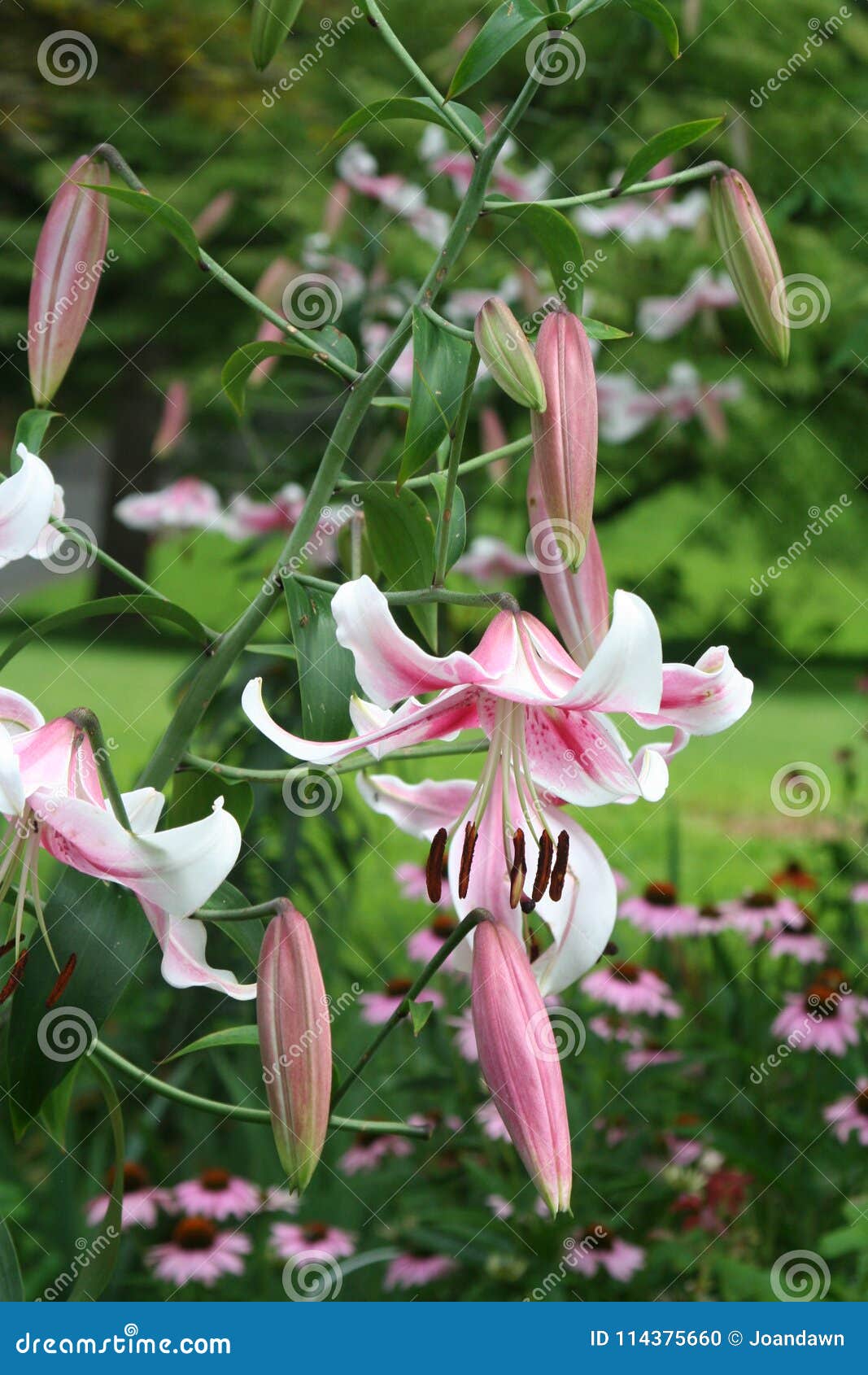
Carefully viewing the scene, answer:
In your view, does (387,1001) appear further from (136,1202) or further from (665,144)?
(665,144)

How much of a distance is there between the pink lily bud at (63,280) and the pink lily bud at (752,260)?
33 cm

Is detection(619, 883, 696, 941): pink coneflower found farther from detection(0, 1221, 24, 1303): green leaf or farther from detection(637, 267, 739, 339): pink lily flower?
detection(637, 267, 739, 339): pink lily flower

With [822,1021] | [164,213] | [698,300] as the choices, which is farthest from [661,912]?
[698,300]

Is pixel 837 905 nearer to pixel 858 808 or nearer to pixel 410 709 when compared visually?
pixel 858 808

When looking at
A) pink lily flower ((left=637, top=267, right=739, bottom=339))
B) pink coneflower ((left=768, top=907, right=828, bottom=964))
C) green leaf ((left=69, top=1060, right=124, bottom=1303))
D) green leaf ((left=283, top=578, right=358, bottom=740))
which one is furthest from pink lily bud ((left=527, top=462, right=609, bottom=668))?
pink lily flower ((left=637, top=267, right=739, bottom=339))

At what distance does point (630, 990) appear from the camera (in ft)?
4.99

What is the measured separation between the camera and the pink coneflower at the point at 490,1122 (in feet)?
4.60

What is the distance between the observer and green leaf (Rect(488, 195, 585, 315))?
70 centimetres

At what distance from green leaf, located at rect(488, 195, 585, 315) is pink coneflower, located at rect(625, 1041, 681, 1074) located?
0.97 meters

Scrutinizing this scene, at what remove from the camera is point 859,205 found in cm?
213

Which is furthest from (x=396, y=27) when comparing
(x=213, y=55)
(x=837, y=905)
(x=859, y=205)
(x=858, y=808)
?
(x=837, y=905)

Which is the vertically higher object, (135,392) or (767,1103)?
(767,1103)

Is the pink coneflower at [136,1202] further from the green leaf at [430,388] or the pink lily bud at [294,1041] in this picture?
the green leaf at [430,388]
